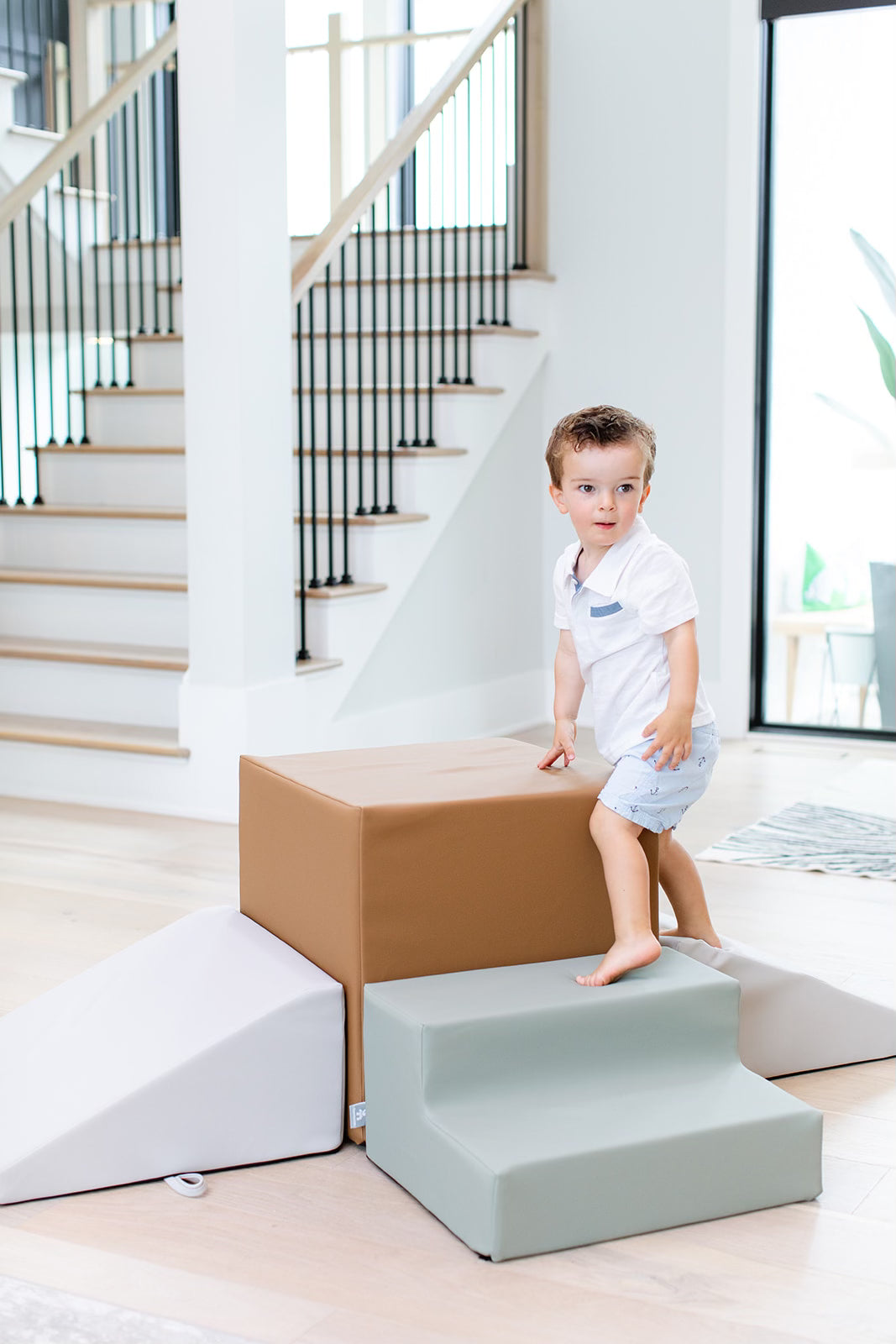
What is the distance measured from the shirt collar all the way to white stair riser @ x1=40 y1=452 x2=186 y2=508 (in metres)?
2.76

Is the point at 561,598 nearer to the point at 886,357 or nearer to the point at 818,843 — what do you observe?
the point at 818,843

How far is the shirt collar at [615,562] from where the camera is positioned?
2014 millimetres

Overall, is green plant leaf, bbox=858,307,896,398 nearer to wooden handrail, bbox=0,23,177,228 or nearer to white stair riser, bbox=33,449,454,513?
white stair riser, bbox=33,449,454,513

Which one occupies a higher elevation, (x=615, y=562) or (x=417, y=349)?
(x=417, y=349)

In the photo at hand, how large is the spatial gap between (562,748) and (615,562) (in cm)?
28

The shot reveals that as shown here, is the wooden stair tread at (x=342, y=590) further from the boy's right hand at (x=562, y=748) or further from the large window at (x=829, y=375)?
the boy's right hand at (x=562, y=748)

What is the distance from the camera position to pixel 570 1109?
1.72 meters

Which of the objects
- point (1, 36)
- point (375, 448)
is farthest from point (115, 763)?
point (1, 36)

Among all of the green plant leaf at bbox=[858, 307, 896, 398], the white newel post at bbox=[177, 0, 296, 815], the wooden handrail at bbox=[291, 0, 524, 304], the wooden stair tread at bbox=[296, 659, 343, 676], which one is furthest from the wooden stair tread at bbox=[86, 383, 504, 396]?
the green plant leaf at bbox=[858, 307, 896, 398]

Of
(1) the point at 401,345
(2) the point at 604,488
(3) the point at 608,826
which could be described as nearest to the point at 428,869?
(3) the point at 608,826

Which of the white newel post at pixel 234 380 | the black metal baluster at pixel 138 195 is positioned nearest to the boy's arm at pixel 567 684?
the white newel post at pixel 234 380

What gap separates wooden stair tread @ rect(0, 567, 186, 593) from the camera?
162 inches

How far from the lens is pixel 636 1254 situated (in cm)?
164

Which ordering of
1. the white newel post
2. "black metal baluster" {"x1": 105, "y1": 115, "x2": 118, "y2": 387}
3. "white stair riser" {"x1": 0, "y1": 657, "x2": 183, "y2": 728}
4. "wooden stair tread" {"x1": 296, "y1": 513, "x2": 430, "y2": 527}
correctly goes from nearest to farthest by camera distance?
1. the white newel post
2. "white stair riser" {"x1": 0, "y1": 657, "x2": 183, "y2": 728}
3. "wooden stair tread" {"x1": 296, "y1": 513, "x2": 430, "y2": 527}
4. "black metal baluster" {"x1": 105, "y1": 115, "x2": 118, "y2": 387}
